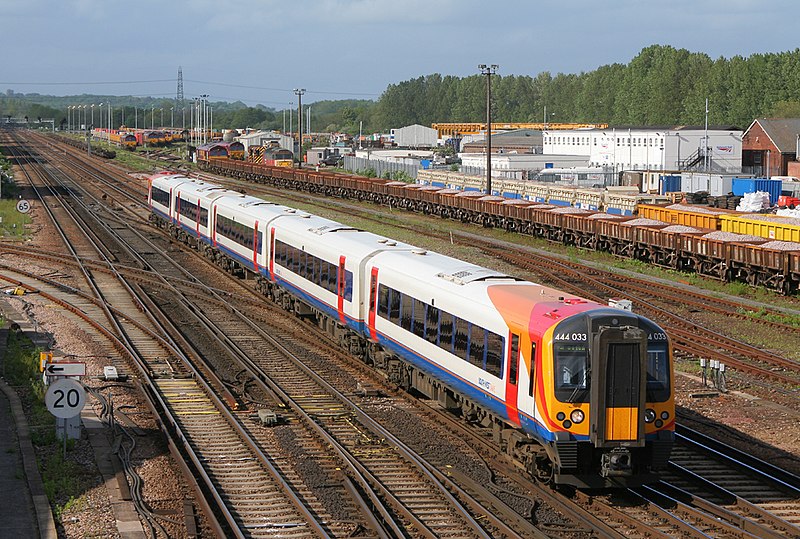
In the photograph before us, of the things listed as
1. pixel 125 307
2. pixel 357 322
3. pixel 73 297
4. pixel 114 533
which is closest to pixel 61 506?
pixel 114 533

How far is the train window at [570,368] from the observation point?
14867 millimetres

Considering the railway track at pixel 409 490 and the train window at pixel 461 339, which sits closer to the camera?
the railway track at pixel 409 490

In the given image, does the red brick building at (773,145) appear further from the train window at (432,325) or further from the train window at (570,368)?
the train window at (570,368)

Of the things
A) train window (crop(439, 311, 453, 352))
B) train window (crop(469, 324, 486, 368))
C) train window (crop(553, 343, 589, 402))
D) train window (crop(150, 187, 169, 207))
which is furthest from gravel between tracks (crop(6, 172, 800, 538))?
train window (crop(150, 187, 169, 207))

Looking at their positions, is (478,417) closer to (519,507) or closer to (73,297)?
(519,507)

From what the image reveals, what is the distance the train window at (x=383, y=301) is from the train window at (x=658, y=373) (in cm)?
819

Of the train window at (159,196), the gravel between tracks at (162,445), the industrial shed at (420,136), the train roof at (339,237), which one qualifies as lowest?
the gravel between tracks at (162,445)

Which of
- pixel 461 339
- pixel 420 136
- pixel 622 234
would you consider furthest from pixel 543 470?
pixel 420 136

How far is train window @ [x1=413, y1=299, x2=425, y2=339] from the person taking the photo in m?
20.3

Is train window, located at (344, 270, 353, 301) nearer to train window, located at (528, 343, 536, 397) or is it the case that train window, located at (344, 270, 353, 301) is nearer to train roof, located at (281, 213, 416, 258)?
train roof, located at (281, 213, 416, 258)

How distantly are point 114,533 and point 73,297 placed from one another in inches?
865

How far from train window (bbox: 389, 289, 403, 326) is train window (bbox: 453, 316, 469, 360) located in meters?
3.11

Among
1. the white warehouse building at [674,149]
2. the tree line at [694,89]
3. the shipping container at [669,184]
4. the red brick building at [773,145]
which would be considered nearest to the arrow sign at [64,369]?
the shipping container at [669,184]

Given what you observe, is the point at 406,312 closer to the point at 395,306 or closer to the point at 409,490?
the point at 395,306
